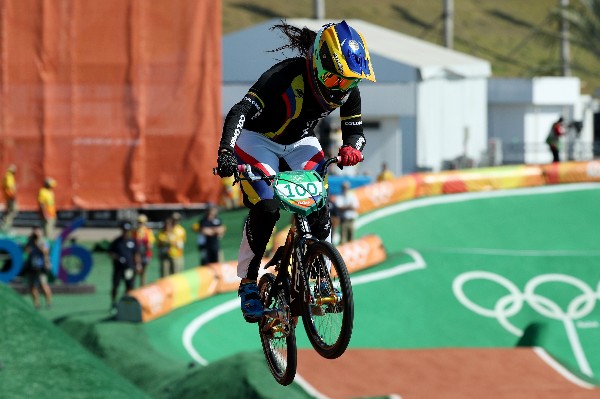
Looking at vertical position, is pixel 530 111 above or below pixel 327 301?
above

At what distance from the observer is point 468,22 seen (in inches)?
4628

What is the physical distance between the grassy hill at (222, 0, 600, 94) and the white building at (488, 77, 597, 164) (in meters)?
41.8

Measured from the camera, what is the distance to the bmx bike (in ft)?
26.2

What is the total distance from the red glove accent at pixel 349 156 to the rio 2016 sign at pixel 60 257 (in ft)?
75.7

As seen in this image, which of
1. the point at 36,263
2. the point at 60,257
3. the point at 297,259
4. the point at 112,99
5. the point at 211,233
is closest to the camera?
the point at 297,259

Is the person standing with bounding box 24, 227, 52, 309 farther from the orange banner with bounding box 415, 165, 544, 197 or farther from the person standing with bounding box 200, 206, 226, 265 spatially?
the orange banner with bounding box 415, 165, 544, 197

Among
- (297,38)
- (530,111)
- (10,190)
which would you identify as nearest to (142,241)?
(10,190)

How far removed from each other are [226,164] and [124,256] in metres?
19.3

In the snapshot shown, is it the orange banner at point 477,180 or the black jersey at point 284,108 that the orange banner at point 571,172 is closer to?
the orange banner at point 477,180

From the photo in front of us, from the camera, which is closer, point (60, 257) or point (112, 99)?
point (112, 99)

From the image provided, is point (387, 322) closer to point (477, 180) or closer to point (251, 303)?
point (477, 180)

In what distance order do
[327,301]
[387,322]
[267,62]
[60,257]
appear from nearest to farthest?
[327,301] < [387,322] < [60,257] < [267,62]

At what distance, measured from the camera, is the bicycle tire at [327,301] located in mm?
7918

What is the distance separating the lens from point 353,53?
768 cm
